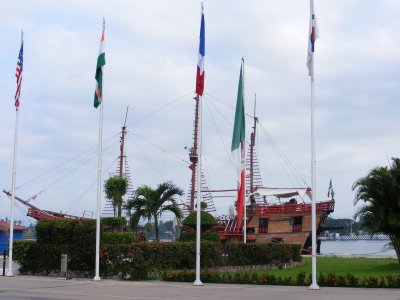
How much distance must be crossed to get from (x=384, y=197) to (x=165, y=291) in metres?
12.3

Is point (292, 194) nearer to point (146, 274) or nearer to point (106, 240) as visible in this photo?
point (106, 240)

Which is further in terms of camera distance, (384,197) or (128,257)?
(384,197)

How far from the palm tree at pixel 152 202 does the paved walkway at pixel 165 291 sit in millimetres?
14236

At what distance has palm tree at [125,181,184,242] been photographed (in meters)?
35.5

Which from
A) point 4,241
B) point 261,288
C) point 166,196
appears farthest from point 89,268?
point 4,241

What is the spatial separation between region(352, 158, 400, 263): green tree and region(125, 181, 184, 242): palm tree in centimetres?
1291

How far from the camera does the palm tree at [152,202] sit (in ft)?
117

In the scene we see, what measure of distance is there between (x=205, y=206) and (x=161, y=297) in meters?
41.0

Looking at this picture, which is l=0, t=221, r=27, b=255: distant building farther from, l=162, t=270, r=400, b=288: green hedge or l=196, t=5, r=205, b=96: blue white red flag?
l=196, t=5, r=205, b=96: blue white red flag

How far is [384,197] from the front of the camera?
25.7 meters

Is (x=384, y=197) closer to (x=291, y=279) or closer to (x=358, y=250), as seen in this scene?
(x=291, y=279)

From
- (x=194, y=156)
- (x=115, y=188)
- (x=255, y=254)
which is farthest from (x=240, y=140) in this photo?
(x=194, y=156)

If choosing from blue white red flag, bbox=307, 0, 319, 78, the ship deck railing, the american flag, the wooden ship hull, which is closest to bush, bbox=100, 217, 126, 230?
the american flag

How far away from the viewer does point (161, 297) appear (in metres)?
16.0
